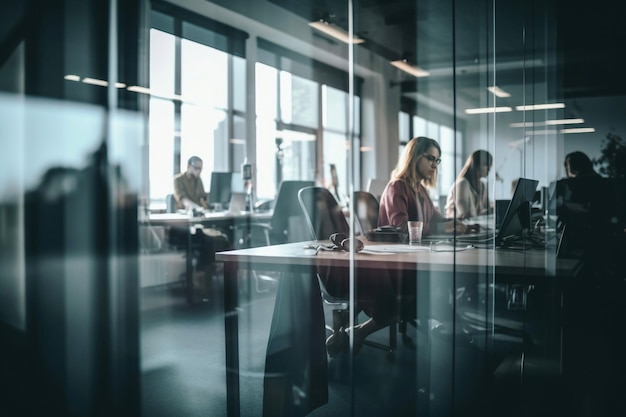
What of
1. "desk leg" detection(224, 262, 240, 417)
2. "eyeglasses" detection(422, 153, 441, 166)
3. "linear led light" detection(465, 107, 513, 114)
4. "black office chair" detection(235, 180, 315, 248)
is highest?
"linear led light" detection(465, 107, 513, 114)

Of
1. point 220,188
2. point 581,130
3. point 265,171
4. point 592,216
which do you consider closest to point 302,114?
point 265,171

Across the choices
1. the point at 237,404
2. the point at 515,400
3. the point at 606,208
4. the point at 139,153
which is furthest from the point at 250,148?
the point at 515,400

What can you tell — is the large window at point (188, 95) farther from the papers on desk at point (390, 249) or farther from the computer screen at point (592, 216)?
the computer screen at point (592, 216)

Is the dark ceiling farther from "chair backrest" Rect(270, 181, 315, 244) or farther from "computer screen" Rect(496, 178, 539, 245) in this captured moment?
"chair backrest" Rect(270, 181, 315, 244)

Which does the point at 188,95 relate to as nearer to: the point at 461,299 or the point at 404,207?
the point at 404,207

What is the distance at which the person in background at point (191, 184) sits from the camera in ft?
5.29

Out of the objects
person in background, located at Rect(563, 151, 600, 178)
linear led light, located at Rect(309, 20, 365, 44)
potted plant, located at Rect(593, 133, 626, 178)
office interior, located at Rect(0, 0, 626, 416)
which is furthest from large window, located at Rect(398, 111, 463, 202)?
potted plant, located at Rect(593, 133, 626, 178)

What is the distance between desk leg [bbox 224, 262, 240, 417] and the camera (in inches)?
79.0

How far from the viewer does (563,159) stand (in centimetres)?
178

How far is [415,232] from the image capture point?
7.50ft

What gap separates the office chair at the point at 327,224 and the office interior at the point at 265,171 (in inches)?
2.1

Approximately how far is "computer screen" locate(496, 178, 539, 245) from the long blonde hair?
1.34ft

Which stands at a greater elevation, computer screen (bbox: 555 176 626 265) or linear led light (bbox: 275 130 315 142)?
linear led light (bbox: 275 130 315 142)

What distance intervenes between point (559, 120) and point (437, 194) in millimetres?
556
